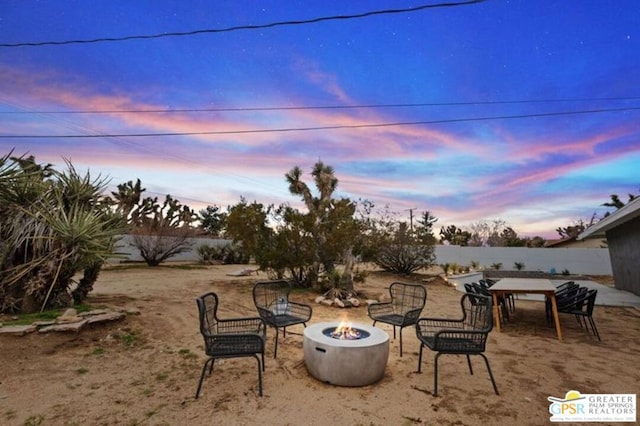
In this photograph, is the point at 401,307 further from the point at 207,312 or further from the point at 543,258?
the point at 543,258

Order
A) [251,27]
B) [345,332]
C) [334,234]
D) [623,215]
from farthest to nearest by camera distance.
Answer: [334,234] < [623,215] < [251,27] < [345,332]

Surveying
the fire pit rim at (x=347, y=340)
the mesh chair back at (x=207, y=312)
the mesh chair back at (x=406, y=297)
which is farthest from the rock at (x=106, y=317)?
the mesh chair back at (x=406, y=297)

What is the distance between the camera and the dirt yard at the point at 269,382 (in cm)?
245

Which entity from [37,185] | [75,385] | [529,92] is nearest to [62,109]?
[37,185]

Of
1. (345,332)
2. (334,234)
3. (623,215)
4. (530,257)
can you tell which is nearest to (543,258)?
(530,257)

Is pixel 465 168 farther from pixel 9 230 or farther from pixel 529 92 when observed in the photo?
pixel 9 230

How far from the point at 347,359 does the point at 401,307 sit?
2180 mm

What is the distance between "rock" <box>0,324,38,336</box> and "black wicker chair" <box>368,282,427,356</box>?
449cm

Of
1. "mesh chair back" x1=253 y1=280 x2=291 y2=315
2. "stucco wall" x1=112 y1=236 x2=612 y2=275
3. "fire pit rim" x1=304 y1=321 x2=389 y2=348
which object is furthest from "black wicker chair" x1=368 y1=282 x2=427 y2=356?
"stucco wall" x1=112 y1=236 x2=612 y2=275

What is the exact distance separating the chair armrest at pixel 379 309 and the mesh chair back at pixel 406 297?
0.68 feet

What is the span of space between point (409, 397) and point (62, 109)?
12991 mm

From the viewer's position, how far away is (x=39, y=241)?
15.4 ft

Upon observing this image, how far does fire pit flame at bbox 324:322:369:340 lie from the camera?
3318mm

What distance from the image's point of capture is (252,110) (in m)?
10.0
